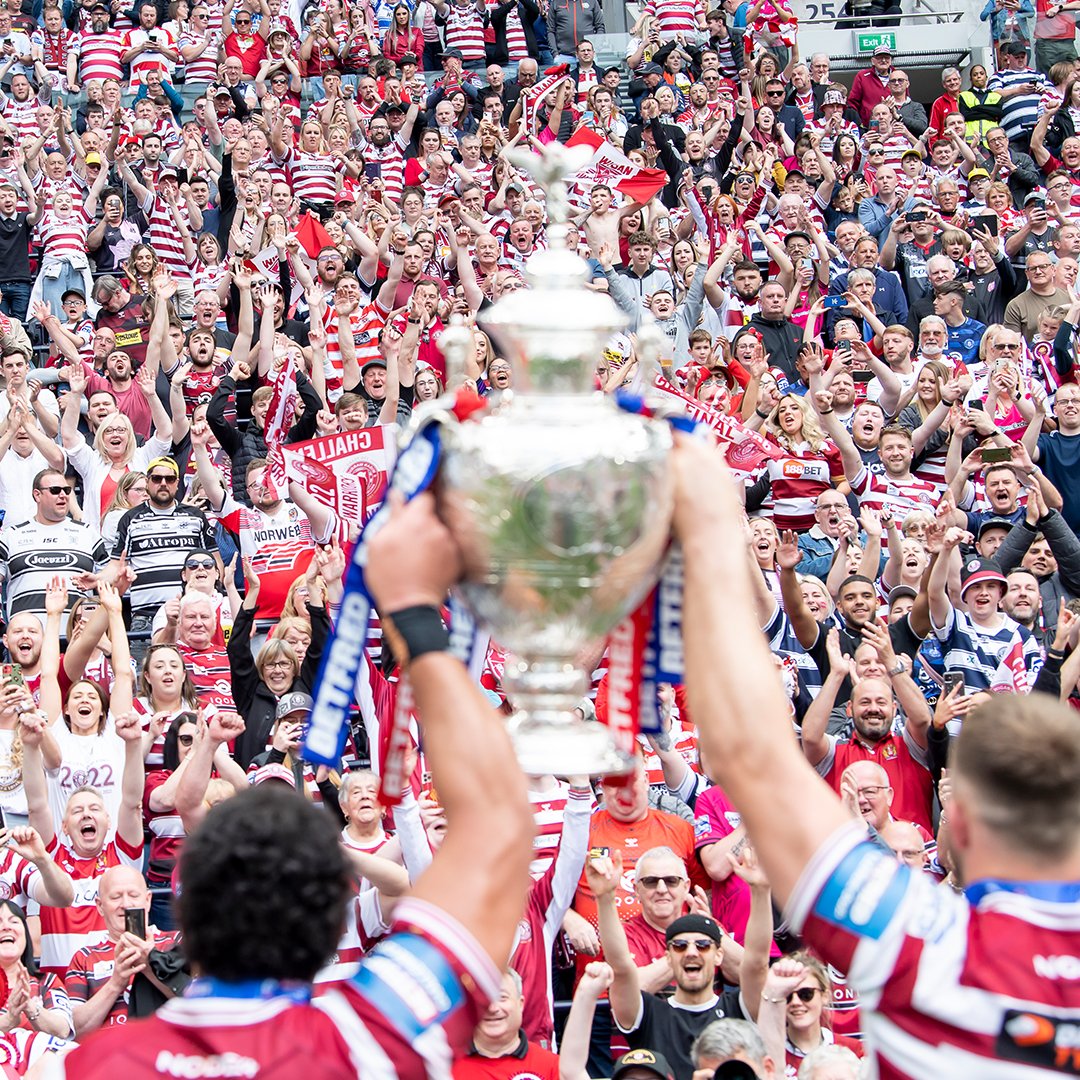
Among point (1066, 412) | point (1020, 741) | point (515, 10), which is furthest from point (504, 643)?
point (515, 10)

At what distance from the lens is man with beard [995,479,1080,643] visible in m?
9.51

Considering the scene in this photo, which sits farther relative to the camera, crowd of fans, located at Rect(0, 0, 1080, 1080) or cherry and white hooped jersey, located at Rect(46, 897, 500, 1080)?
crowd of fans, located at Rect(0, 0, 1080, 1080)

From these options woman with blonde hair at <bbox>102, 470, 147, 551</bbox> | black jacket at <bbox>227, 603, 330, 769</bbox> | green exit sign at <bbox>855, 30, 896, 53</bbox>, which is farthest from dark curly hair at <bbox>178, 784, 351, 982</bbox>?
green exit sign at <bbox>855, 30, 896, 53</bbox>

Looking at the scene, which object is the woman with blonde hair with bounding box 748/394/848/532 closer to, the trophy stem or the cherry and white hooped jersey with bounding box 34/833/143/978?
the cherry and white hooped jersey with bounding box 34/833/143/978

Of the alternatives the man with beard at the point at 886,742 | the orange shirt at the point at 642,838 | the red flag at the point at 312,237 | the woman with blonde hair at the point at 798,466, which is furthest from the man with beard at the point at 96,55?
the orange shirt at the point at 642,838

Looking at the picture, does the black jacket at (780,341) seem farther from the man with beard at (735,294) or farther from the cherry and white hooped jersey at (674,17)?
the cherry and white hooped jersey at (674,17)

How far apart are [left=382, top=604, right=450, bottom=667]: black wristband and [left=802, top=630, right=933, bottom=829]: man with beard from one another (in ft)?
17.2

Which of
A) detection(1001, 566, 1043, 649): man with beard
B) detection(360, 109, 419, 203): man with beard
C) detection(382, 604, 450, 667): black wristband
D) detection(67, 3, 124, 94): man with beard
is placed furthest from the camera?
detection(67, 3, 124, 94): man with beard

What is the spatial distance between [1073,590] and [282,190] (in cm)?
692

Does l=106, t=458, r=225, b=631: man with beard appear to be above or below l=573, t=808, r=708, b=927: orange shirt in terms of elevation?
above

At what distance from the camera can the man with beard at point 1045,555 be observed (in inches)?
374

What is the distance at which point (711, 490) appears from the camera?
246cm

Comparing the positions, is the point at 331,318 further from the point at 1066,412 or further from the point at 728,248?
the point at 1066,412

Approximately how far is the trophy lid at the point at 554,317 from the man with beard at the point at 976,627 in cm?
609
